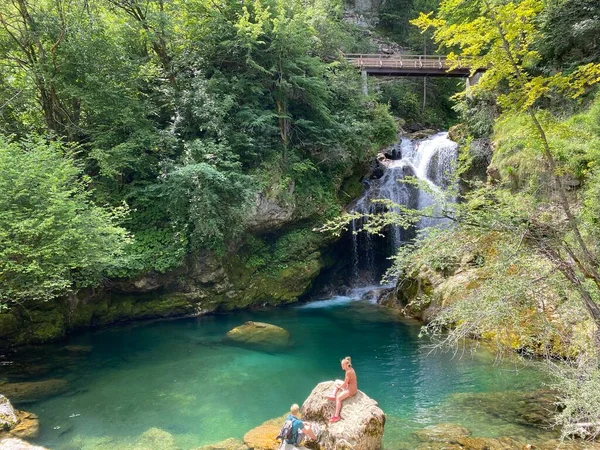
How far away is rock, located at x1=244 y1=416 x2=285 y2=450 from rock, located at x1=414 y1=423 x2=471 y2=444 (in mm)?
2636

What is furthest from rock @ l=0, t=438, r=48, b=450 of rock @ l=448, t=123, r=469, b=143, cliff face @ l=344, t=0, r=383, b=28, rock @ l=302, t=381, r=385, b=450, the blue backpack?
cliff face @ l=344, t=0, r=383, b=28

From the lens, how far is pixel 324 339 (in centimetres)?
1316

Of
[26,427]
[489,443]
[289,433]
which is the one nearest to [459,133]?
[489,443]

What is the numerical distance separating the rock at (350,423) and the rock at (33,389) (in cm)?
644

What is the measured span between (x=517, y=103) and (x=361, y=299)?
1307 centimetres

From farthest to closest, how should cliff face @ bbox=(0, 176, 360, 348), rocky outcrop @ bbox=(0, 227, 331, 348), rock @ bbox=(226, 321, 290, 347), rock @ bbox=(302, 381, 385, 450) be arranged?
cliff face @ bbox=(0, 176, 360, 348), rocky outcrop @ bbox=(0, 227, 331, 348), rock @ bbox=(226, 321, 290, 347), rock @ bbox=(302, 381, 385, 450)

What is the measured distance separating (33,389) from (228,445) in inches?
221

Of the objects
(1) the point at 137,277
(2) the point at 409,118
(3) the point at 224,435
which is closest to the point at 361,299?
(1) the point at 137,277

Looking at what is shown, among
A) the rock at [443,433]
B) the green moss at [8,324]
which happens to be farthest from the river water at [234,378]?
the green moss at [8,324]

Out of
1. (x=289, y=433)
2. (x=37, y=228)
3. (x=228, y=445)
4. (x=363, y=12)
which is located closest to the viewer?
(x=289, y=433)

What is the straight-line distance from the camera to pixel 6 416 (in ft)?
25.6

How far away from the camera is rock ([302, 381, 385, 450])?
6539mm

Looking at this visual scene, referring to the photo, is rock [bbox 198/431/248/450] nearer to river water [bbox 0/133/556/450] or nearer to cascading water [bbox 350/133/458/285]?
river water [bbox 0/133/556/450]

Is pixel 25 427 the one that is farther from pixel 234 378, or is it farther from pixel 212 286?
pixel 212 286
